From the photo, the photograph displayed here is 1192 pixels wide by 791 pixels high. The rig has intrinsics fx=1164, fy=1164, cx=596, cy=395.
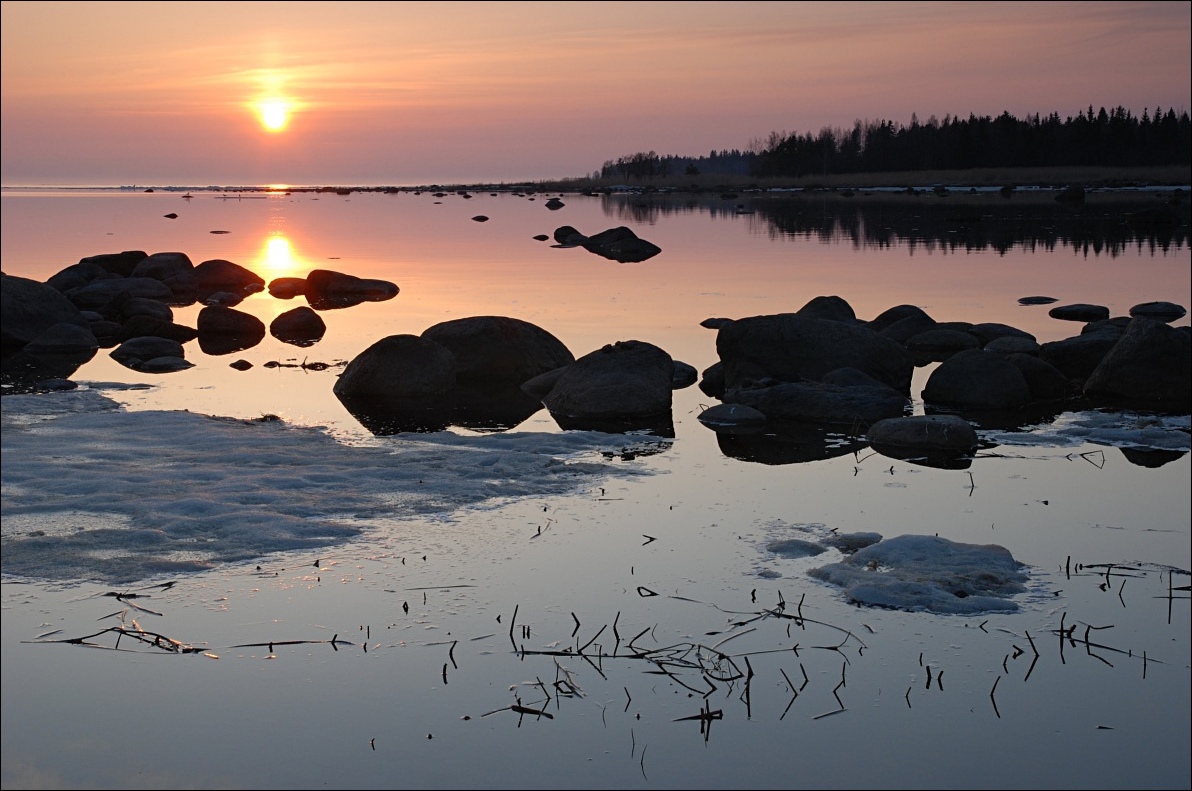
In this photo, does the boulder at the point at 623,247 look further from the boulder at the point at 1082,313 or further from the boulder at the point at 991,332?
the boulder at the point at 991,332

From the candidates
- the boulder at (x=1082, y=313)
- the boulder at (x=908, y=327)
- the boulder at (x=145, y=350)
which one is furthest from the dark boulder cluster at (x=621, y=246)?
the boulder at (x=145, y=350)

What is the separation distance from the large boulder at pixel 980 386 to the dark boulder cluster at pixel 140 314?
974cm

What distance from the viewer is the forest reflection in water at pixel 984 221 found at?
38.4 metres

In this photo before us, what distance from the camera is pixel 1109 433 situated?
35.9ft

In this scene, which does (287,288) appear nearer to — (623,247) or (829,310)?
(623,247)

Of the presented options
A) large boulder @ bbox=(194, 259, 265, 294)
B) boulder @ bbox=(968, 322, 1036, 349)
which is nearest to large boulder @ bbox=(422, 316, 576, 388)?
boulder @ bbox=(968, 322, 1036, 349)

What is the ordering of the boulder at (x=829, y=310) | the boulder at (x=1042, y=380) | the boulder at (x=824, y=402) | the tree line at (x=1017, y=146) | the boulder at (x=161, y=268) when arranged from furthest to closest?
the tree line at (x=1017, y=146) < the boulder at (x=161, y=268) < the boulder at (x=829, y=310) < the boulder at (x=1042, y=380) < the boulder at (x=824, y=402)

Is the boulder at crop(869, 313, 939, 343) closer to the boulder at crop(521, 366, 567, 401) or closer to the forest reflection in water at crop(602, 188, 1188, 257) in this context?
the boulder at crop(521, 366, 567, 401)

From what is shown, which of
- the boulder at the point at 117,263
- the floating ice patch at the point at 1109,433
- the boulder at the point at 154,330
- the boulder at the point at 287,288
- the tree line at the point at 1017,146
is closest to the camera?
the floating ice patch at the point at 1109,433

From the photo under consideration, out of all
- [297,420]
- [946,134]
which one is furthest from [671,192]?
[297,420]

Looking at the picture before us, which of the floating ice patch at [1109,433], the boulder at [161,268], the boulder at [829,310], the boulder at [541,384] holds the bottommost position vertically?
the floating ice patch at [1109,433]

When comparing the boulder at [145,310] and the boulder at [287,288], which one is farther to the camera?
the boulder at [287,288]

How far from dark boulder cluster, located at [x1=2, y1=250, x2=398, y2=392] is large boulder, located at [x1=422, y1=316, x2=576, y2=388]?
3985mm

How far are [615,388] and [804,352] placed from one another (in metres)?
2.70
